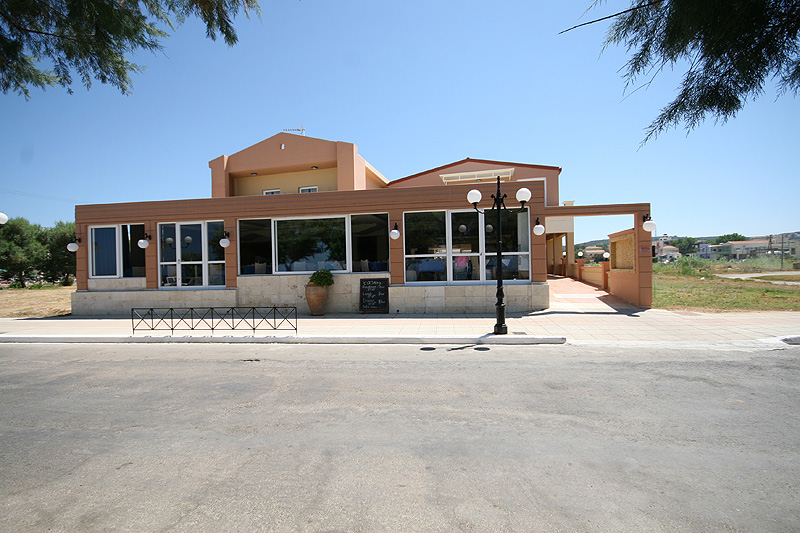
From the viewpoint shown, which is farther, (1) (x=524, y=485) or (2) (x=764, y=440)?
(2) (x=764, y=440)

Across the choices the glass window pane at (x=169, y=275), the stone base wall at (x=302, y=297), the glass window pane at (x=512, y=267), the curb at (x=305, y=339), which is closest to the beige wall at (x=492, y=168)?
the glass window pane at (x=512, y=267)

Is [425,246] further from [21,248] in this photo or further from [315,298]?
[21,248]

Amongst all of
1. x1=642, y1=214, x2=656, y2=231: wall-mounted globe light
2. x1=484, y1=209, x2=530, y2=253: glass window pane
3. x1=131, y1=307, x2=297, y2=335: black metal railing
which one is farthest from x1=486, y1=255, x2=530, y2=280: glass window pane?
x1=131, y1=307, x2=297, y2=335: black metal railing

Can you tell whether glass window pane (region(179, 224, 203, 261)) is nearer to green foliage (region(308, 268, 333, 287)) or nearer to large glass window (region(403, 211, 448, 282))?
green foliage (region(308, 268, 333, 287))

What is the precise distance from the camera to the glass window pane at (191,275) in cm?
1566

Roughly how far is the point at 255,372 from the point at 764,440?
6.85 metres

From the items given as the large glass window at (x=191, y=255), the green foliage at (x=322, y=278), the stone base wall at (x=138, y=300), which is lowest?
the stone base wall at (x=138, y=300)

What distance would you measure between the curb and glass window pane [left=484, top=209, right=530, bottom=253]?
5.37 m

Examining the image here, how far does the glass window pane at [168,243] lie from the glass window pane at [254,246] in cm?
292

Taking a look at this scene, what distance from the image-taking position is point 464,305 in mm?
13781

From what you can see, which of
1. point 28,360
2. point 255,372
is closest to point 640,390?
point 255,372

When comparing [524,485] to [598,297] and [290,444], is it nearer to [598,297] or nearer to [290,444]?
[290,444]

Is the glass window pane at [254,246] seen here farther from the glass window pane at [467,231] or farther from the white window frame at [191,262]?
the glass window pane at [467,231]

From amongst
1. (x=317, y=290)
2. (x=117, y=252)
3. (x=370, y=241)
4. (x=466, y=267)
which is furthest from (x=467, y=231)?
(x=117, y=252)
